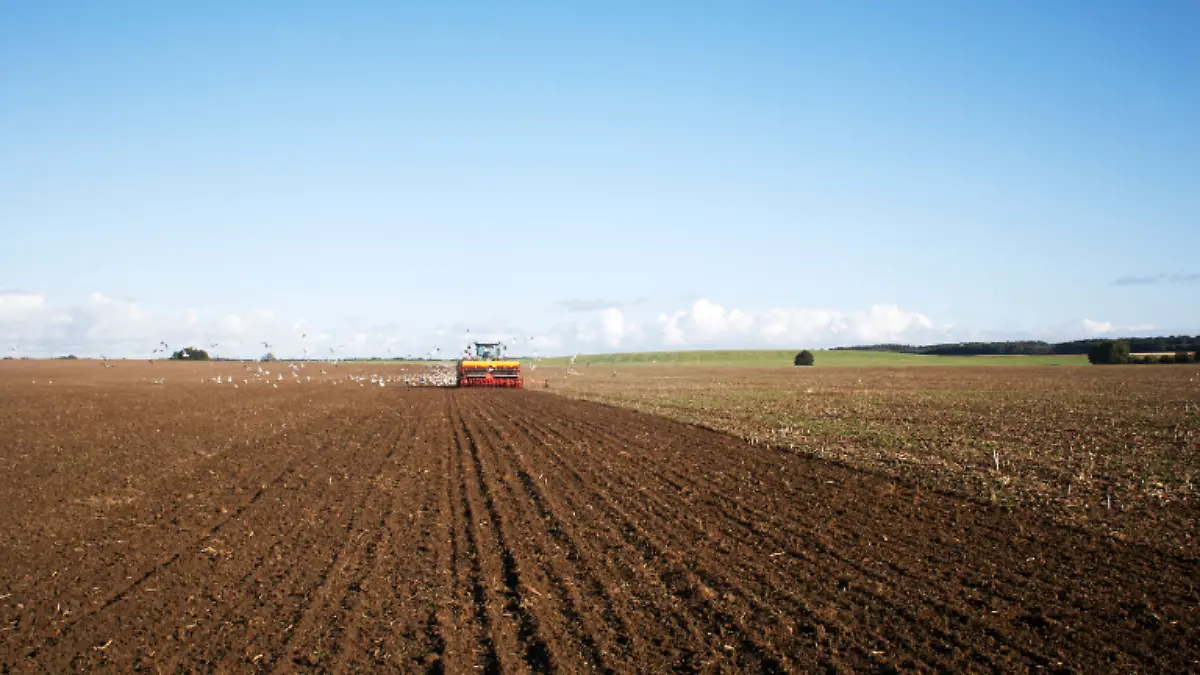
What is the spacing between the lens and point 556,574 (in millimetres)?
8898

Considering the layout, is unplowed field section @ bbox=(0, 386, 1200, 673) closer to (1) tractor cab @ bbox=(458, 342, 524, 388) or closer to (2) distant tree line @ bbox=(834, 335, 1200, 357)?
(1) tractor cab @ bbox=(458, 342, 524, 388)

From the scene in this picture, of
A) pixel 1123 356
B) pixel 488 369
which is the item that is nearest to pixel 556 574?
pixel 488 369

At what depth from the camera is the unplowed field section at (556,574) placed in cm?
677

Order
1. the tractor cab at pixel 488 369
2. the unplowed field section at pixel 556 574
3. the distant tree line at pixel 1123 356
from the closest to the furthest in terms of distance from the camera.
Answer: the unplowed field section at pixel 556 574, the tractor cab at pixel 488 369, the distant tree line at pixel 1123 356

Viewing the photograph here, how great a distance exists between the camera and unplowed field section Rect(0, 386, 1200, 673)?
22.2ft

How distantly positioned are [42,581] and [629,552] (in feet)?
21.5

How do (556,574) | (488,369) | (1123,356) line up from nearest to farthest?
(556,574) → (488,369) → (1123,356)

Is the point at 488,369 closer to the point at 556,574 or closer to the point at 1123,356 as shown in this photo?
the point at 556,574

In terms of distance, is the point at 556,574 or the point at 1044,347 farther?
the point at 1044,347

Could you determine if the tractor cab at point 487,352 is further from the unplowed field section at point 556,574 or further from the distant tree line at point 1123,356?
the distant tree line at point 1123,356

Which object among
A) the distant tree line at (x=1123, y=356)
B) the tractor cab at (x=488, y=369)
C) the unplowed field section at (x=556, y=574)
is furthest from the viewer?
the distant tree line at (x=1123, y=356)

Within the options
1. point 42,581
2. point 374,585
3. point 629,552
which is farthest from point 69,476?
point 629,552

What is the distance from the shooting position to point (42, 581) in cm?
902

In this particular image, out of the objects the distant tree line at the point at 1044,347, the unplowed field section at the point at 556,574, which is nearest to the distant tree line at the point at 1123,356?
the distant tree line at the point at 1044,347
